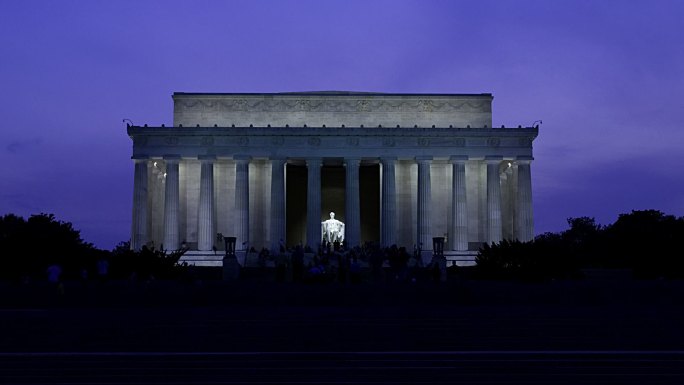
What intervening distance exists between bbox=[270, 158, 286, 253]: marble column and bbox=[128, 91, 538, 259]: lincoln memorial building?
0.23 ft

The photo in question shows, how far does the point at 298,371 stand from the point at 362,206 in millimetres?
52903

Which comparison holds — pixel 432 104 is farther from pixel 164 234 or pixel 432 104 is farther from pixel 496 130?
pixel 164 234

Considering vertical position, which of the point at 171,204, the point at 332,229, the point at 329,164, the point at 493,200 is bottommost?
A: the point at 332,229

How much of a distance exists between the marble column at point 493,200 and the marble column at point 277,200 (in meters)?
14.4

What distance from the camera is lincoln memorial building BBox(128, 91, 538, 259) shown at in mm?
60688

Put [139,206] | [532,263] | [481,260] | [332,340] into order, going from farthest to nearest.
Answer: [139,206] → [481,260] → [532,263] → [332,340]

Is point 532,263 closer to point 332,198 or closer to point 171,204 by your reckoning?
point 171,204

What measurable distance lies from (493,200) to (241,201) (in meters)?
17.6

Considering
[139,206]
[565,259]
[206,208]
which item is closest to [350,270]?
[565,259]

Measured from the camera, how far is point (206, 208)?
6097 centimetres

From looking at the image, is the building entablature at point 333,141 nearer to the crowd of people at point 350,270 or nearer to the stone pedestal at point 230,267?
the crowd of people at point 350,270

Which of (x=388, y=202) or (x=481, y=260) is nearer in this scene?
(x=481, y=260)

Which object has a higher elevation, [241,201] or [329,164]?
[329,164]

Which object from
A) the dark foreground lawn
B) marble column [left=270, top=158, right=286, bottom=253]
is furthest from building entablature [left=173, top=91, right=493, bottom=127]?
the dark foreground lawn
